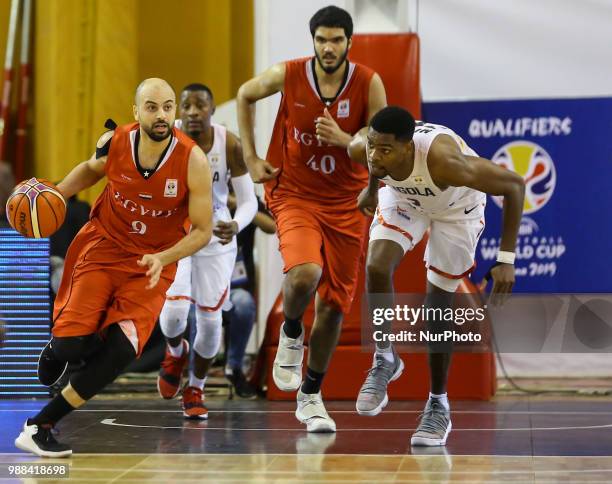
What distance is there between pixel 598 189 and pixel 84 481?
15.6 ft

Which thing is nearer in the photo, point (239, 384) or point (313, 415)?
point (313, 415)

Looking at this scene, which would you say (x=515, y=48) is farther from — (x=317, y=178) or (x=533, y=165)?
(x=317, y=178)

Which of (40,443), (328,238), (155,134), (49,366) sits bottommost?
(40,443)

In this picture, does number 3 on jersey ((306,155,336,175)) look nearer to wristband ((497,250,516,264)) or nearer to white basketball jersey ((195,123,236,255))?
white basketball jersey ((195,123,236,255))

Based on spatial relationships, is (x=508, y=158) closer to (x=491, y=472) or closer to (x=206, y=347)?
(x=206, y=347)

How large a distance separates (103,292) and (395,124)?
1.59 m

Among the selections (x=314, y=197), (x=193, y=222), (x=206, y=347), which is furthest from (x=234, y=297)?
(x=193, y=222)

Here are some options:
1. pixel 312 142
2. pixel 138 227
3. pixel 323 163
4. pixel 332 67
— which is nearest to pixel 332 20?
pixel 332 67

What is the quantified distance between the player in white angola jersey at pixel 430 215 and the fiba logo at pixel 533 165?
2.35m

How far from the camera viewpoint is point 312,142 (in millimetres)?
6148

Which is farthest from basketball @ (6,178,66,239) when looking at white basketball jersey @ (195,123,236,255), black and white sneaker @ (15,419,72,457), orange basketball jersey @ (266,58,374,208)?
white basketball jersey @ (195,123,236,255)

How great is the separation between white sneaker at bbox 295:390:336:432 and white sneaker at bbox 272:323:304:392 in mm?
175

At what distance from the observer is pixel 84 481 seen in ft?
15.4

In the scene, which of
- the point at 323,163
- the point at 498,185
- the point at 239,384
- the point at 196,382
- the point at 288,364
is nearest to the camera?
the point at 498,185
